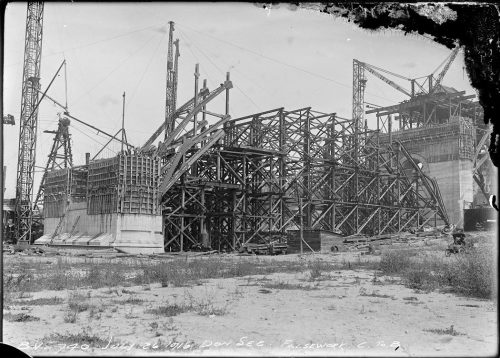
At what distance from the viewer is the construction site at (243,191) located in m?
23.1

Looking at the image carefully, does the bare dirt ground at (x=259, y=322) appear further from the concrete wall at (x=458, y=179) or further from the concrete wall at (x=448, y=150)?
the concrete wall at (x=448, y=150)

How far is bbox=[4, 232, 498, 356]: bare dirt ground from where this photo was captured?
13.1 ft

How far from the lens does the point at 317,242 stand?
91.0ft

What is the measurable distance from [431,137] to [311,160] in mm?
12219

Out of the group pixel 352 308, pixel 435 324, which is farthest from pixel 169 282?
pixel 435 324

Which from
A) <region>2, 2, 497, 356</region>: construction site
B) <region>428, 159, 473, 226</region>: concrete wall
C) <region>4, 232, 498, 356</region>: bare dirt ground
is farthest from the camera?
<region>2, 2, 497, 356</region>: construction site

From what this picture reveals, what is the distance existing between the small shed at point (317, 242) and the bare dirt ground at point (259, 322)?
1768 centimetres

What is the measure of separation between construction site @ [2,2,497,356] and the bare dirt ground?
7835 millimetres

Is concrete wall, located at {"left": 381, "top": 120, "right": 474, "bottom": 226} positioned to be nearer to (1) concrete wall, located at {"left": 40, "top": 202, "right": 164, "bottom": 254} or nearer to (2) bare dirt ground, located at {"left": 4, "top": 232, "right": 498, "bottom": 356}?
(2) bare dirt ground, located at {"left": 4, "top": 232, "right": 498, "bottom": 356}

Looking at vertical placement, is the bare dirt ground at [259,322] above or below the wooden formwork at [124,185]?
below

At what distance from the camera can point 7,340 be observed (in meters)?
3.75

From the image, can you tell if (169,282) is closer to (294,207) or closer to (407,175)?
(294,207)

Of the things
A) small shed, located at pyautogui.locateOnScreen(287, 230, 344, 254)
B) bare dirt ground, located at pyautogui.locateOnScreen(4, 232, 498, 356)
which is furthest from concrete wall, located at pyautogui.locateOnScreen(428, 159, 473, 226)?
small shed, located at pyautogui.locateOnScreen(287, 230, 344, 254)

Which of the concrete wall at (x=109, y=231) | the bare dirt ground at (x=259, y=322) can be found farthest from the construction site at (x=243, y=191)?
the bare dirt ground at (x=259, y=322)
